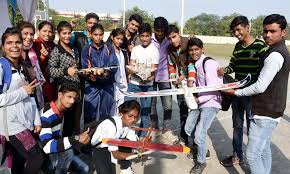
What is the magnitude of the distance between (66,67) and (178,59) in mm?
1755

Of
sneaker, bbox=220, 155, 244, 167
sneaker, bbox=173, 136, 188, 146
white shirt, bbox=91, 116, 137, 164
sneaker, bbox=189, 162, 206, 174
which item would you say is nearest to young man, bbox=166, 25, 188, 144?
sneaker, bbox=173, 136, 188, 146

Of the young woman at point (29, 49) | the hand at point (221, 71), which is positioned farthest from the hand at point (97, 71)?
the hand at point (221, 71)

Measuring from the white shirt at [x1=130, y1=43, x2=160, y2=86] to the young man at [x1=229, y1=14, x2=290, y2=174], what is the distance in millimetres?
1965

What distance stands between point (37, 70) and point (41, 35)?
721 millimetres

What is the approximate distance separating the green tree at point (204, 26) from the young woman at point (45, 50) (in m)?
61.6

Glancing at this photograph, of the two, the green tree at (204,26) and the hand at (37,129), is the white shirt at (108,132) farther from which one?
the green tree at (204,26)

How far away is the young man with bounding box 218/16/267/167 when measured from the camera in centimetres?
406

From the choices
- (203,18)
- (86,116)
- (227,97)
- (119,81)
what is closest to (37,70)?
(86,116)

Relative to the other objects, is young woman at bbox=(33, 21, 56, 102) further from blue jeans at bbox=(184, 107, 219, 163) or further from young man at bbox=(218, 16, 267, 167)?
young man at bbox=(218, 16, 267, 167)

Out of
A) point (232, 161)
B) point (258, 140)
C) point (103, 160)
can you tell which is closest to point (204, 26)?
point (232, 161)

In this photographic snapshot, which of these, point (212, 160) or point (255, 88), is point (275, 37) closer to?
point (255, 88)

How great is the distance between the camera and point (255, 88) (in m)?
3.18

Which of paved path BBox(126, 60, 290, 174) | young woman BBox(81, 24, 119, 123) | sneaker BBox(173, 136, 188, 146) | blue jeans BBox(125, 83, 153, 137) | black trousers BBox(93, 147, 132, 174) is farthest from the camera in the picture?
sneaker BBox(173, 136, 188, 146)

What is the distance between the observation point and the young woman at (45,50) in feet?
14.8
